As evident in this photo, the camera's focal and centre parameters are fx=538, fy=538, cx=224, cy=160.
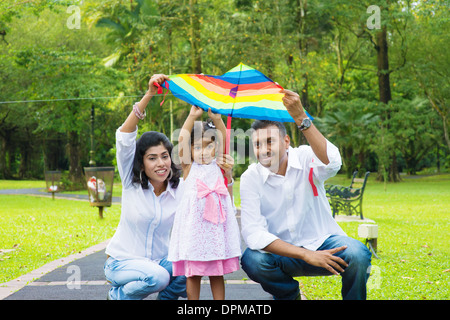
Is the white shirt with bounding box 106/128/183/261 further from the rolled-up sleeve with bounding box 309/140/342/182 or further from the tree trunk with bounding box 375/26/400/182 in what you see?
the tree trunk with bounding box 375/26/400/182

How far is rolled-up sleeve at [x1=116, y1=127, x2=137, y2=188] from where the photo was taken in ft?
13.6

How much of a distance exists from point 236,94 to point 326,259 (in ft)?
4.87

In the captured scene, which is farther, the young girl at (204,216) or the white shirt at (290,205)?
the white shirt at (290,205)

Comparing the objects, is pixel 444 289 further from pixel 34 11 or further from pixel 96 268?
pixel 34 11

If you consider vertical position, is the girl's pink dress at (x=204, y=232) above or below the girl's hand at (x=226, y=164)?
below

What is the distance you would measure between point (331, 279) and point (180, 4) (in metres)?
19.2

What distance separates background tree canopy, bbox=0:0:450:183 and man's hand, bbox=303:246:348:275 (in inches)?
605

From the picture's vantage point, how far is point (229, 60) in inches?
993

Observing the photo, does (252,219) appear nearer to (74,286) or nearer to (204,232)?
(204,232)

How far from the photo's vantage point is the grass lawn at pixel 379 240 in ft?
21.0

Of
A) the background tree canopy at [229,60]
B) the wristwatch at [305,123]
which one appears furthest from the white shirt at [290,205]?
the background tree canopy at [229,60]

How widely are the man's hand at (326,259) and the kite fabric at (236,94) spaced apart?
3.32 feet

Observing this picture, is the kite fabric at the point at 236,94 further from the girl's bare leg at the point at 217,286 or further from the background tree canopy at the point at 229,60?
the background tree canopy at the point at 229,60

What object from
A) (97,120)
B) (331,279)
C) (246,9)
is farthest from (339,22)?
(331,279)
